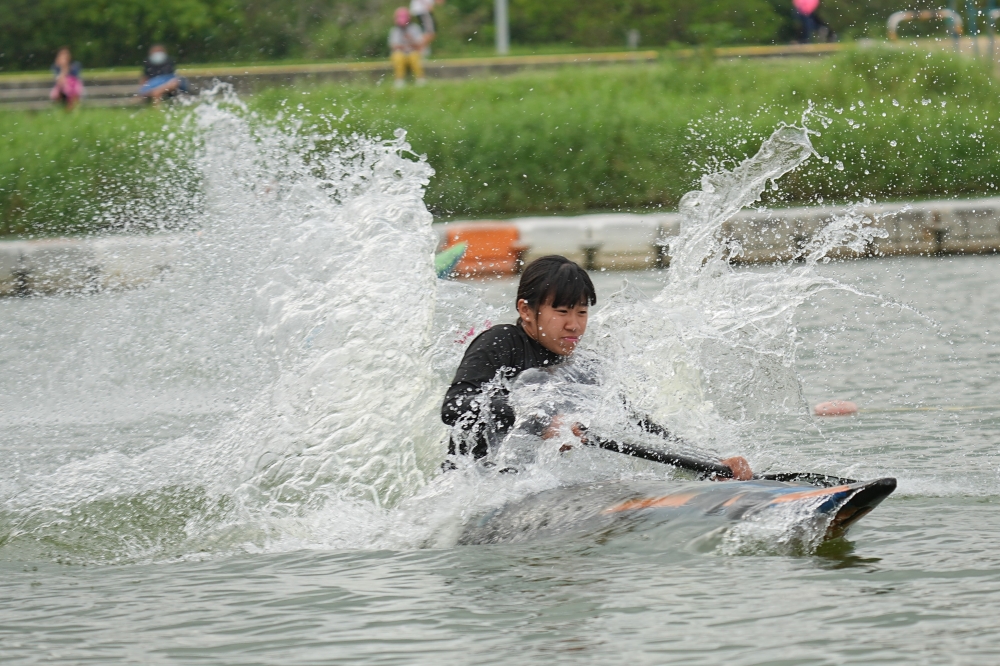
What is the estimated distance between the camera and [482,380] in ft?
16.5

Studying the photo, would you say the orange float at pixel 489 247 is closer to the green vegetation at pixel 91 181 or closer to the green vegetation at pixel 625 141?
the green vegetation at pixel 625 141

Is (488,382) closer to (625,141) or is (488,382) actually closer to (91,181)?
(91,181)

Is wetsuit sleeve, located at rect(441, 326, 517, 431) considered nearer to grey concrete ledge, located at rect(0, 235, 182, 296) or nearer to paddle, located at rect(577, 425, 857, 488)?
paddle, located at rect(577, 425, 857, 488)

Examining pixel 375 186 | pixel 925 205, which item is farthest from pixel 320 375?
pixel 925 205

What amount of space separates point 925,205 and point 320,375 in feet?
27.9

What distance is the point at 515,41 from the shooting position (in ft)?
103

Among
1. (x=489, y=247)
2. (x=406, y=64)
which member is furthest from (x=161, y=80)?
(x=489, y=247)

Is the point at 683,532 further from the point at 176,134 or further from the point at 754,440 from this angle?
the point at 176,134

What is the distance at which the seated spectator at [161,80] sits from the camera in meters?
20.9

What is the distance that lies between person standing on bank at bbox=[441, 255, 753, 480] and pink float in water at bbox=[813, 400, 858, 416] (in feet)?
8.23

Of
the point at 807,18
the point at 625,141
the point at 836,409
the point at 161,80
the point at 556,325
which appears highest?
the point at 807,18

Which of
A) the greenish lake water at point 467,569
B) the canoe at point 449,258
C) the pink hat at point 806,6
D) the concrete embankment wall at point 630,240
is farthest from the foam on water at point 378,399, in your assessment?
the pink hat at point 806,6

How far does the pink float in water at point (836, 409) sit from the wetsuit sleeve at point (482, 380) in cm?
287

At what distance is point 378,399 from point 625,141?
9.89 m
